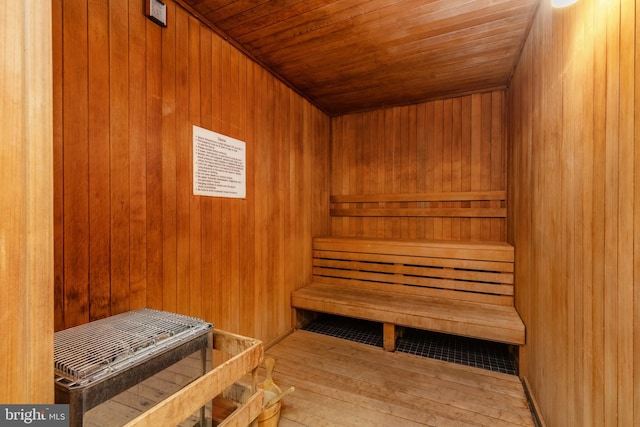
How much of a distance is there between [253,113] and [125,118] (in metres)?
1.13

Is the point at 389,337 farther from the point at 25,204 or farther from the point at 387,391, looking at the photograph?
the point at 25,204

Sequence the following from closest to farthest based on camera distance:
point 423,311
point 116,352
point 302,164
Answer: point 116,352, point 423,311, point 302,164

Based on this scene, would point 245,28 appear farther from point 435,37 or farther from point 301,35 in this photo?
point 435,37

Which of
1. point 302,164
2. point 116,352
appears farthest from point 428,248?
point 116,352

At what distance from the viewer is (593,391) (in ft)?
3.56

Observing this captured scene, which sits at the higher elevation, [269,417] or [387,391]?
[269,417]

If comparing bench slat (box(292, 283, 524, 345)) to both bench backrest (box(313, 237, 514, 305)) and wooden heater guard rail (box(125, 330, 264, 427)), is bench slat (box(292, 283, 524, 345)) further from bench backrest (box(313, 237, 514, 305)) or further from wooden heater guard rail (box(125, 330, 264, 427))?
wooden heater guard rail (box(125, 330, 264, 427))

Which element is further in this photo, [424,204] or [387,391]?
[424,204]

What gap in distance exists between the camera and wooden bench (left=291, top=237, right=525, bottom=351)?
243 centimetres

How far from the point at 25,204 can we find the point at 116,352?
0.65 m

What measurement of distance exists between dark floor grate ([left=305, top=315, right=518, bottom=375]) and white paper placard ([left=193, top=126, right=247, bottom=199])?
185 centimetres

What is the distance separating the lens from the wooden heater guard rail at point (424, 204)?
3.18 meters

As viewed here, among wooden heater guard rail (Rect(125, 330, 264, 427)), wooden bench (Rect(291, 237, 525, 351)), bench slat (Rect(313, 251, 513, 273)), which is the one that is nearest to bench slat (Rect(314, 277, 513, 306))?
wooden bench (Rect(291, 237, 525, 351))

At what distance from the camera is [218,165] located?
2.13 m
